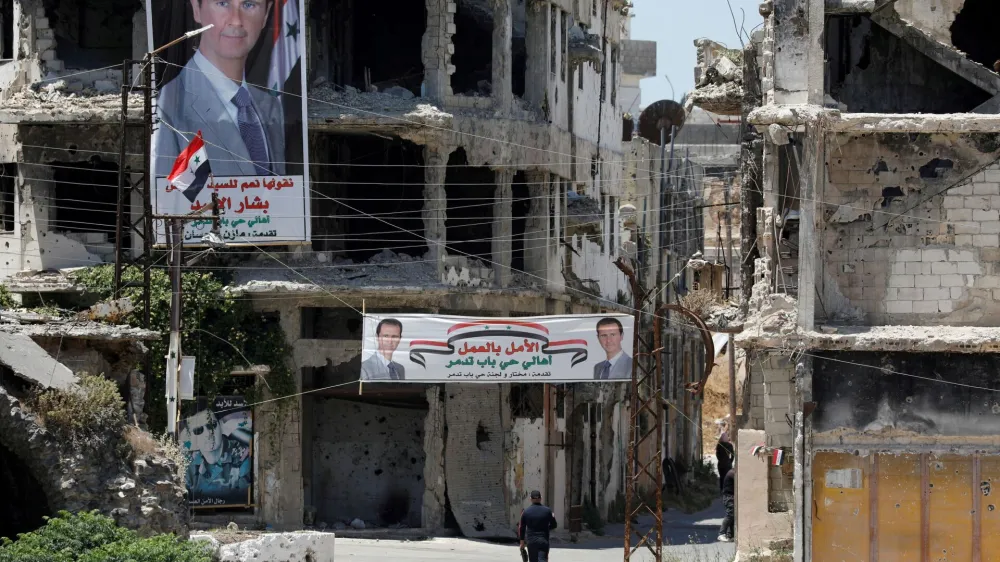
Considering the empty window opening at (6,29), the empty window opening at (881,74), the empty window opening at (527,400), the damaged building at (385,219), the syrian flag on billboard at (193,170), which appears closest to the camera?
the empty window opening at (881,74)

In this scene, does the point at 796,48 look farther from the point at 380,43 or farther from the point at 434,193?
the point at 380,43

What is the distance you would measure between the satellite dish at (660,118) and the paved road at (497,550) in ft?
52.3

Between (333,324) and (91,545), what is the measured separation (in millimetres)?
13614

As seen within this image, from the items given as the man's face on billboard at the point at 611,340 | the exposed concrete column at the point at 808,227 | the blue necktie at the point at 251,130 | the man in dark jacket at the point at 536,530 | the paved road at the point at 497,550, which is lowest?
the paved road at the point at 497,550

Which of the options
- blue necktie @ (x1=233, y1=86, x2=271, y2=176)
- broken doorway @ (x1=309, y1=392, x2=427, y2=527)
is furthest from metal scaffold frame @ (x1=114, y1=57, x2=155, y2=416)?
broken doorway @ (x1=309, y1=392, x2=427, y2=527)

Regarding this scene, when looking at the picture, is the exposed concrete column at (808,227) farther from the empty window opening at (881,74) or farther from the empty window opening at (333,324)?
the empty window opening at (333,324)

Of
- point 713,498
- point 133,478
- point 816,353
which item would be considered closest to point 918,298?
point 816,353

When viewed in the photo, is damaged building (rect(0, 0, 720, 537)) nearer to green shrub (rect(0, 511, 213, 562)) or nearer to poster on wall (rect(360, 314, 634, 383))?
poster on wall (rect(360, 314, 634, 383))

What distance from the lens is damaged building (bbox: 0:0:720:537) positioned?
1287 inches

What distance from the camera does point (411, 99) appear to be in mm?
33219

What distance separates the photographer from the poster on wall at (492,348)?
3017cm

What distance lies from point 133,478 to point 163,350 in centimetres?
907

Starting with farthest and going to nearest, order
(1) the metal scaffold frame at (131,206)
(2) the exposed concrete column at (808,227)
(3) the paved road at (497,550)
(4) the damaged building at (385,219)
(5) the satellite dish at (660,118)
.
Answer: (5) the satellite dish at (660,118) < (4) the damaged building at (385,219) < (3) the paved road at (497,550) < (1) the metal scaffold frame at (131,206) < (2) the exposed concrete column at (808,227)

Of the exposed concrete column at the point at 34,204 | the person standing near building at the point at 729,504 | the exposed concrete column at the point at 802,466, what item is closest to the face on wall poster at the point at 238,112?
the exposed concrete column at the point at 34,204
